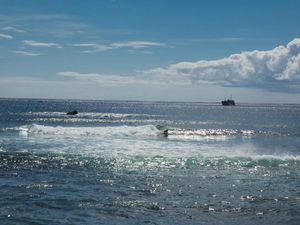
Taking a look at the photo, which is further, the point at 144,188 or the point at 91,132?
the point at 91,132

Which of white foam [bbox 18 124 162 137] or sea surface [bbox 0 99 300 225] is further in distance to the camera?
white foam [bbox 18 124 162 137]

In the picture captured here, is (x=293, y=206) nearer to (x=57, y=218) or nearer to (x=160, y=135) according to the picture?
(x=57, y=218)

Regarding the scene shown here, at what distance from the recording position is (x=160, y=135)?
2618 inches

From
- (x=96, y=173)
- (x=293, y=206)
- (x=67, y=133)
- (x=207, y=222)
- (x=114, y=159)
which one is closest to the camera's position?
(x=207, y=222)

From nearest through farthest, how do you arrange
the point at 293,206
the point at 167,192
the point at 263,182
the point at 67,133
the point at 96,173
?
the point at 293,206, the point at 167,192, the point at 263,182, the point at 96,173, the point at 67,133

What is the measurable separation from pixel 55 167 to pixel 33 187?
285 inches

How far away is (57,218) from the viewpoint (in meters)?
18.8

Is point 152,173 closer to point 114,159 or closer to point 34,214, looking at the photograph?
point 114,159

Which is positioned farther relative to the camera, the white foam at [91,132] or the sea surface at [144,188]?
the white foam at [91,132]

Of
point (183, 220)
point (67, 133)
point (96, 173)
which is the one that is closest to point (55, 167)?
point (96, 173)

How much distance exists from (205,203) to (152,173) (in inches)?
341

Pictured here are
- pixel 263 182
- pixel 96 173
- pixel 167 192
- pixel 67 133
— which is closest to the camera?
pixel 167 192

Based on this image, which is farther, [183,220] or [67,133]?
[67,133]

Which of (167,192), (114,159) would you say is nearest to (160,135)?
(114,159)
